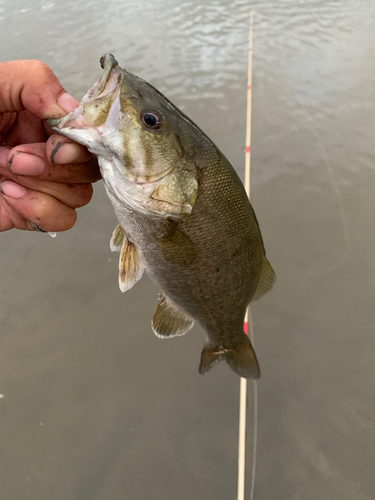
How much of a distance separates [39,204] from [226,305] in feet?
2.72

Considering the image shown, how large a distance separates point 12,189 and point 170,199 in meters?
0.56

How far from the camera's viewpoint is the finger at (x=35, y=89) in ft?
3.44

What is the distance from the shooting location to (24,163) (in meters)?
1.01

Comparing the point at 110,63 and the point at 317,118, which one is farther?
the point at 317,118

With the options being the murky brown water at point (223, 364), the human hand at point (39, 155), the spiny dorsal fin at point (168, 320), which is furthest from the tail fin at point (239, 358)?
the human hand at point (39, 155)

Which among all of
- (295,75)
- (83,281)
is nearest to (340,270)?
(83,281)

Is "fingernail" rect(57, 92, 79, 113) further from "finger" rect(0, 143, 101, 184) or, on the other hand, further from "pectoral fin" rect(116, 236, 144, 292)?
"pectoral fin" rect(116, 236, 144, 292)

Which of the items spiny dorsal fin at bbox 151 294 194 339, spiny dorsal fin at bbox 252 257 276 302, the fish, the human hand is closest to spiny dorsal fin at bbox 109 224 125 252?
the fish

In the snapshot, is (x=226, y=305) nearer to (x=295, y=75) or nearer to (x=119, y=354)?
(x=119, y=354)

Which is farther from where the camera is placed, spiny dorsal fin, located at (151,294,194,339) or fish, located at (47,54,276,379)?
spiny dorsal fin, located at (151,294,194,339)

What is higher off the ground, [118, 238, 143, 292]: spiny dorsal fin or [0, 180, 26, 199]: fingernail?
[0, 180, 26, 199]: fingernail

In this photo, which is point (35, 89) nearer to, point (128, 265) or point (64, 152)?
point (64, 152)

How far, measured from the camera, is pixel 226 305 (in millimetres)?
1408

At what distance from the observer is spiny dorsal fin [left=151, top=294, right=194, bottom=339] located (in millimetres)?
1557
